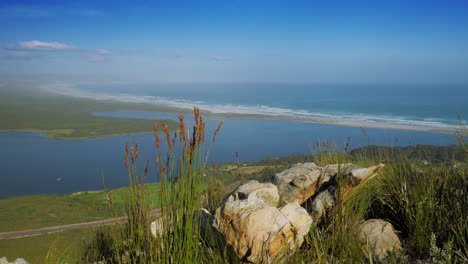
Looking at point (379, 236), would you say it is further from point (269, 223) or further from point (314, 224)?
point (269, 223)

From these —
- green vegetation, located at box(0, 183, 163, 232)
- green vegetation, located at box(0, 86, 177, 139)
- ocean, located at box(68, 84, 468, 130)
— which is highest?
ocean, located at box(68, 84, 468, 130)

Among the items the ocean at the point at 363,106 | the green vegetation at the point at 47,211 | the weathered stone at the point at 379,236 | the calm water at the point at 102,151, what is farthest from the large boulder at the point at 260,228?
the ocean at the point at 363,106

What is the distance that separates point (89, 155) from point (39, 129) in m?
31.8

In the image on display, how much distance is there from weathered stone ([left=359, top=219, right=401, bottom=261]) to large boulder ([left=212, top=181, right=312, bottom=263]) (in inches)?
25.7

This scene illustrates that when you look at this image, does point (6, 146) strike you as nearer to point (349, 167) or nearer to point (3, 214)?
point (3, 214)

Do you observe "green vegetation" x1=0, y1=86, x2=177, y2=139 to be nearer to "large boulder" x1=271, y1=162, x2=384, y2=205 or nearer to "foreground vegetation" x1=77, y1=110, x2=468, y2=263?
"large boulder" x1=271, y1=162, x2=384, y2=205

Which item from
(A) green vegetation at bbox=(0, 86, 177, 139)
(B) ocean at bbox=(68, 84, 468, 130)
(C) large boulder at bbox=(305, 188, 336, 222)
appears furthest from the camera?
(A) green vegetation at bbox=(0, 86, 177, 139)

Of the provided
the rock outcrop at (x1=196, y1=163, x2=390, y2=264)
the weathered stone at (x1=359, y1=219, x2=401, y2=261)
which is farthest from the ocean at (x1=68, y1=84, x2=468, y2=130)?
the rock outcrop at (x1=196, y1=163, x2=390, y2=264)

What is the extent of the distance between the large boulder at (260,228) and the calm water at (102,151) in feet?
130

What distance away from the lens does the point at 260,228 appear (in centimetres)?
262

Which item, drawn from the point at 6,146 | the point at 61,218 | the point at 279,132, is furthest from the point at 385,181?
the point at 6,146

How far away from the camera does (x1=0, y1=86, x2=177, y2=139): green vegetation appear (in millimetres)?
76500

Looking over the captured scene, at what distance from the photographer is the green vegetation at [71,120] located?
7650 cm

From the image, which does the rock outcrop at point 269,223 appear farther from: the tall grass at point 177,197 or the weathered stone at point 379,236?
the tall grass at point 177,197
